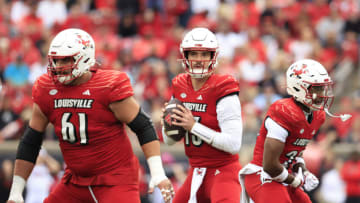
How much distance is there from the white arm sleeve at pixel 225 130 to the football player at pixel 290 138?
0.23 metres

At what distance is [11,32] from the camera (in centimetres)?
1249

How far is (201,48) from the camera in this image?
5617 millimetres

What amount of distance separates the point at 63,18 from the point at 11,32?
111 centimetres

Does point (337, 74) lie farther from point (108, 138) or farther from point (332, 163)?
point (108, 138)

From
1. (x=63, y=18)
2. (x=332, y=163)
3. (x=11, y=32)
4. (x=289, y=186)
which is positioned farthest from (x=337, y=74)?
(x=289, y=186)

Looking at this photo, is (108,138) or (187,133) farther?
(187,133)

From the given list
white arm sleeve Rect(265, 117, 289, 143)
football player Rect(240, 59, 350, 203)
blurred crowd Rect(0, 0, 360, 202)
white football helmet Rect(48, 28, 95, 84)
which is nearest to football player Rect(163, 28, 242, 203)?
football player Rect(240, 59, 350, 203)

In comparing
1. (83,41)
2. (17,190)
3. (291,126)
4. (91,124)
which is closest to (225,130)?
(291,126)

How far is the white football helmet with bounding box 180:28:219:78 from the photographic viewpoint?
5.59 meters

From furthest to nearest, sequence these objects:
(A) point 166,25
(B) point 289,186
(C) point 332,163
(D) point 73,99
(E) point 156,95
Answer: (A) point 166,25 → (E) point 156,95 → (C) point 332,163 → (B) point 289,186 → (D) point 73,99

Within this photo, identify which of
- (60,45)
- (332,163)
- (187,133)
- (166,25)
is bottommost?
(332,163)

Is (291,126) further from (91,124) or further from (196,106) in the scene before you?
(91,124)

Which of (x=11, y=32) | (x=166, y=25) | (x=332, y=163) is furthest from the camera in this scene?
(x=166, y=25)

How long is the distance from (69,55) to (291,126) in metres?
1.86
